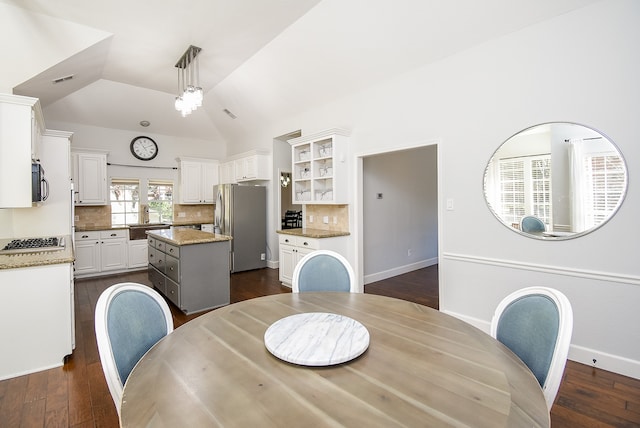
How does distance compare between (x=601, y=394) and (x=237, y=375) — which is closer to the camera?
(x=237, y=375)

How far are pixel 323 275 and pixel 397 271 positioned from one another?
3.32 m

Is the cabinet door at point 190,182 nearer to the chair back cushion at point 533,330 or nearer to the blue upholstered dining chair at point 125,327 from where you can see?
the blue upholstered dining chair at point 125,327

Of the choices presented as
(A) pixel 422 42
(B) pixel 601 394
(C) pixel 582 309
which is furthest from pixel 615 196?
(A) pixel 422 42

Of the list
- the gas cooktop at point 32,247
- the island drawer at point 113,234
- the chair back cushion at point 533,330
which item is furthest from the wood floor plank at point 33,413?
the island drawer at point 113,234

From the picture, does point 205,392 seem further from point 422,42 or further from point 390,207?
point 390,207

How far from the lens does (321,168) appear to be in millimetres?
4562

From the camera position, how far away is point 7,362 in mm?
Answer: 2279

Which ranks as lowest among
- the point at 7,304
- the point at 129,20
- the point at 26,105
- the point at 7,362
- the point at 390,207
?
the point at 7,362

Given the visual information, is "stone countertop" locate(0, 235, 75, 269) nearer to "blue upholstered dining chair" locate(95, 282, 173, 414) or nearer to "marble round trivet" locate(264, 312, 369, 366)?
"blue upholstered dining chair" locate(95, 282, 173, 414)

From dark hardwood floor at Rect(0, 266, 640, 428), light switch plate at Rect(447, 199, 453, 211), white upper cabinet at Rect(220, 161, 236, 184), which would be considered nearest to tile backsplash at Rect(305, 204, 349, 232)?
light switch plate at Rect(447, 199, 453, 211)

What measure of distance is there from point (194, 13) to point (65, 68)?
1.78 meters

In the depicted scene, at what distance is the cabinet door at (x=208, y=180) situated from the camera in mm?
6723

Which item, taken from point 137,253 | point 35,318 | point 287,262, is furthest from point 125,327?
point 137,253

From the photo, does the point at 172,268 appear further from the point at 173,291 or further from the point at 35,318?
the point at 35,318
